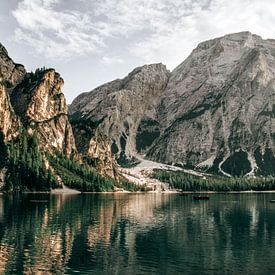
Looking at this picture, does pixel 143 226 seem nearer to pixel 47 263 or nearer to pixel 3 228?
pixel 3 228

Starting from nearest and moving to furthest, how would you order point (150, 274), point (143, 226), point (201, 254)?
1. point (150, 274)
2. point (201, 254)
3. point (143, 226)

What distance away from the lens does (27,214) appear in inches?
5640

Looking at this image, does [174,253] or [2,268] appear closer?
[2,268]

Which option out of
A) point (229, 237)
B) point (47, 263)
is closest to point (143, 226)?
point (229, 237)

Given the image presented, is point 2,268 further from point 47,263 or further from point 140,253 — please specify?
point 140,253

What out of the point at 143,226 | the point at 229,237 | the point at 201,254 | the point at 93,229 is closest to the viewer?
the point at 201,254

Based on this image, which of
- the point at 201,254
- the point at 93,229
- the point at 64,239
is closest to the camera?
the point at 201,254

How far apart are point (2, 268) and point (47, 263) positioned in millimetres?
7367

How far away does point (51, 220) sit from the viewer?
128875mm

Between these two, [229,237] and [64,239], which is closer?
[64,239]

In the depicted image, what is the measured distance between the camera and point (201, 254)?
265 ft

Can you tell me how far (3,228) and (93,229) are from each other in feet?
74.0

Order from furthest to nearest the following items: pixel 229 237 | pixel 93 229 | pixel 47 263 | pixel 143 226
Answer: pixel 143 226 → pixel 93 229 → pixel 229 237 → pixel 47 263

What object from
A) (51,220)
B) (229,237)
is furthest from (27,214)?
(229,237)
